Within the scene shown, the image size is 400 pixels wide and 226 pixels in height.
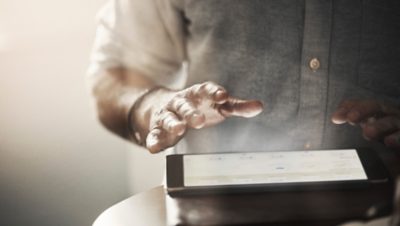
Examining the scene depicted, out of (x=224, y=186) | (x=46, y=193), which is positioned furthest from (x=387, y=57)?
(x=46, y=193)

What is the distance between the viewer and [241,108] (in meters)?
0.86

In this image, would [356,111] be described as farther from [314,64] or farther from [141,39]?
[141,39]

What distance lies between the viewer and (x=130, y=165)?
887 millimetres

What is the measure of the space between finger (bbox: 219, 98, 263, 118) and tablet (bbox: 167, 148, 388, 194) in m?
0.06

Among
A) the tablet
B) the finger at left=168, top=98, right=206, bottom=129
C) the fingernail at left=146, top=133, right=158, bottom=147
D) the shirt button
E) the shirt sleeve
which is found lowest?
the tablet

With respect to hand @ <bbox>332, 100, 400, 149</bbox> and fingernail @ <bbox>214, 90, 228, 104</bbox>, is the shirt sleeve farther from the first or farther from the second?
hand @ <bbox>332, 100, 400, 149</bbox>

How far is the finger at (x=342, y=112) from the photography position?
0.87 metres

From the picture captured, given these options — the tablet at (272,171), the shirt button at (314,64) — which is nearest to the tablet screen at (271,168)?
the tablet at (272,171)

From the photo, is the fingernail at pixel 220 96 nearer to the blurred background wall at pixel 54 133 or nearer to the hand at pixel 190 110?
the hand at pixel 190 110

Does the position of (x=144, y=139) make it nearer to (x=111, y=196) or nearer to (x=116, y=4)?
(x=111, y=196)

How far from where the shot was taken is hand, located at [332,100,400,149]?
2.85 ft

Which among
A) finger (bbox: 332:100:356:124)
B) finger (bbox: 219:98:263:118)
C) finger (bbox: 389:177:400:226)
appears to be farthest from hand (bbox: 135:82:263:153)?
finger (bbox: 389:177:400:226)

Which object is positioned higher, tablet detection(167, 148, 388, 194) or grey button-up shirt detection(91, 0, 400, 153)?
grey button-up shirt detection(91, 0, 400, 153)

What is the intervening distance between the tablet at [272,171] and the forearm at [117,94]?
0.11 meters
